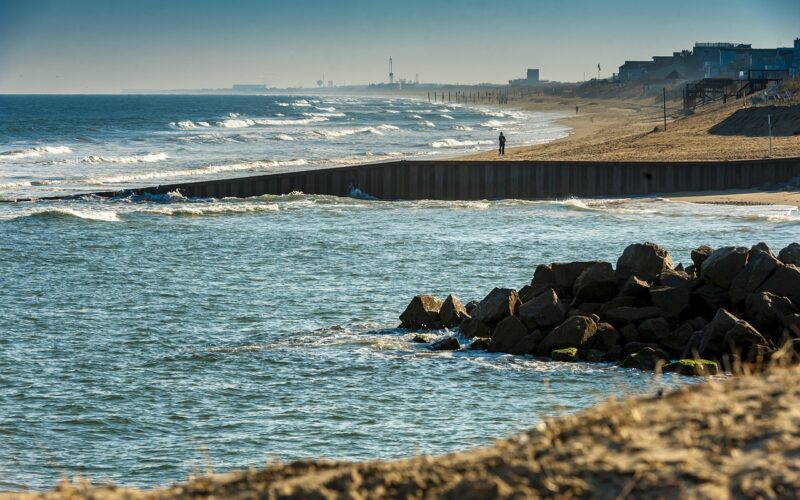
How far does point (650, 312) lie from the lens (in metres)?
19.7

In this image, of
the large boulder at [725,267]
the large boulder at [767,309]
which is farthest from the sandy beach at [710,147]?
the large boulder at [767,309]

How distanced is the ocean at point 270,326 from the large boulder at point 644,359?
412 millimetres

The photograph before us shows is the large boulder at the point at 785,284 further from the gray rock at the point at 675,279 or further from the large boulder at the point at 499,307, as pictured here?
the large boulder at the point at 499,307

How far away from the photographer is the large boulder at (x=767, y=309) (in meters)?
18.5

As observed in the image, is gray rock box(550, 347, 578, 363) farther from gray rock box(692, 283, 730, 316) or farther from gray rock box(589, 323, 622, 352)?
gray rock box(692, 283, 730, 316)

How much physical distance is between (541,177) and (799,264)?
28229 millimetres

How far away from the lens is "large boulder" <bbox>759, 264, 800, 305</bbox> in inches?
755

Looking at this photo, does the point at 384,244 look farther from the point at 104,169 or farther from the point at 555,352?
the point at 104,169

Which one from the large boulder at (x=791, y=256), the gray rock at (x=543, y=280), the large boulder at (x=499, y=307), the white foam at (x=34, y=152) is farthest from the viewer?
the white foam at (x=34, y=152)

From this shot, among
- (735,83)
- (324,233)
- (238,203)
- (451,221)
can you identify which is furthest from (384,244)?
(735,83)

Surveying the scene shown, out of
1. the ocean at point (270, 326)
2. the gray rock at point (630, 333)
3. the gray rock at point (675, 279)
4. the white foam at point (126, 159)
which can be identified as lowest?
the ocean at point (270, 326)

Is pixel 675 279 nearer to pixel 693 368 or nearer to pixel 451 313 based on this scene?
pixel 693 368

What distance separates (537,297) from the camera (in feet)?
67.1

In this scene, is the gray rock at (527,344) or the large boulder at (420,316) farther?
the large boulder at (420,316)
